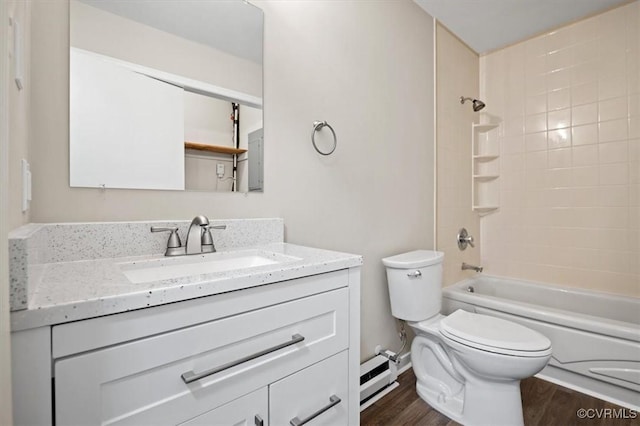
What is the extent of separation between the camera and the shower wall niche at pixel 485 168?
2688 millimetres

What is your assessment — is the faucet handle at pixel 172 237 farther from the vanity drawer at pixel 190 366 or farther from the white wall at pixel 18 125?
the vanity drawer at pixel 190 366

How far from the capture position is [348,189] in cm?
167

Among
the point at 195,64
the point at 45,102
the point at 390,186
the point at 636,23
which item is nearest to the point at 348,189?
the point at 390,186

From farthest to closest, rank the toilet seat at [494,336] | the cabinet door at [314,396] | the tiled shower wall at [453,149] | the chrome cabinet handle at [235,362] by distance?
the tiled shower wall at [453,149] → the toilet seat at [494,336] → the cabinet door at [314,396] → the chrome cabinet handle at [235,362]

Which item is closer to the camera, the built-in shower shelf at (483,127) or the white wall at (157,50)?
the white wall at (157,50)

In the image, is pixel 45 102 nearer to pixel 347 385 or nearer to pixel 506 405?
pixel 347 385

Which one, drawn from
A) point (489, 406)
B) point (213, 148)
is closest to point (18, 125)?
point (213, 148)

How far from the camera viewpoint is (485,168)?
281cm

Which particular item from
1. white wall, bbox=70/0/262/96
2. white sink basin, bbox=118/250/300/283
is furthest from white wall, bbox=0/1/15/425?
white wall, bbox=70/0/262/96

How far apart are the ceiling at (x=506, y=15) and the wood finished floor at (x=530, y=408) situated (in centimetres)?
253

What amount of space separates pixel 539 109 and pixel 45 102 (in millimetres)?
3133

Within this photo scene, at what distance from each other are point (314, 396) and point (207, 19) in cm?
143

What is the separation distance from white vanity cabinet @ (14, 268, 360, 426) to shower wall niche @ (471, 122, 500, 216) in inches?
86.6

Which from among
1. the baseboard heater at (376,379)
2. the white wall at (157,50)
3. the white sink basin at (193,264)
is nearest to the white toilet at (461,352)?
the baseboard heater at (376,379)
